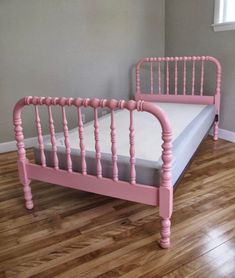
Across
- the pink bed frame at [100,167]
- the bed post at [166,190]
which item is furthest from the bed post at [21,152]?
the bed post at [166,190]

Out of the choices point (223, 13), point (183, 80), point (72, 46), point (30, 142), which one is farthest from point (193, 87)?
point (30, 142)

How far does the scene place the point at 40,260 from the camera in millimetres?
1527

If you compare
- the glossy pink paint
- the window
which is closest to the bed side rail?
the glossy pink paint

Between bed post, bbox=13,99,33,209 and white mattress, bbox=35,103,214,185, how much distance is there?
109 mm

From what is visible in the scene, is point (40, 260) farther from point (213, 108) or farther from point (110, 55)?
point (110, 55)

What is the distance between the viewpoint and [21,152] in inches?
74.1

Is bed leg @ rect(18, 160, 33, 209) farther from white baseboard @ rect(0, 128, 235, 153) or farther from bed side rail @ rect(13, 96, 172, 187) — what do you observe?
white baseboard @ rect(0, 128, 235, 153)

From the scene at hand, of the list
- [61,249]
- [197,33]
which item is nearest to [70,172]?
[61,249]

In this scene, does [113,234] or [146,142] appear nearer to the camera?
[113,234]

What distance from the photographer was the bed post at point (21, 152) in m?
1.77

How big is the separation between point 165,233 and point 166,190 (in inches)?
10.7

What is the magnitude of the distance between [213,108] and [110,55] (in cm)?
147

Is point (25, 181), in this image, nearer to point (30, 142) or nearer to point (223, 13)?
point (30, 142)

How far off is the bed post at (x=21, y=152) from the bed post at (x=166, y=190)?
94 cm
